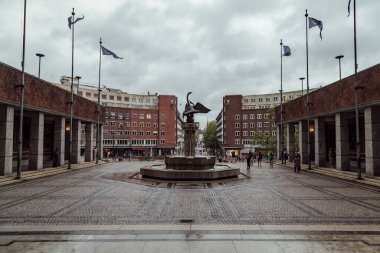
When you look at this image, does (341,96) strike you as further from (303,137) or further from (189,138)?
(189,138)

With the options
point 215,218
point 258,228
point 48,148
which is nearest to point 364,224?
point 258,228

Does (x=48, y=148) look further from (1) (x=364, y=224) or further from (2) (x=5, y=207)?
(1) (x=364, y=224)

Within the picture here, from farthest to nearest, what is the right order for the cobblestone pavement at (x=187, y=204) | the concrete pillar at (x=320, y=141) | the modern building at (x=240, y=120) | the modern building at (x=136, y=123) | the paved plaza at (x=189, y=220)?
the modern building at (x=240, y=120) → the modern building at (x=136, y=123) → the concrete pillar at (x=320, y=141) → the cobblestone pavement at (x=187, y=204) → the paved plaza at (x=189, y=220)

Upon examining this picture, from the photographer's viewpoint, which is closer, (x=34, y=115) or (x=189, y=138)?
(x=189, y=138)

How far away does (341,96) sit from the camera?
24.4m

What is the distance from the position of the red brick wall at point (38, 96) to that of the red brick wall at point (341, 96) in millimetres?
27624

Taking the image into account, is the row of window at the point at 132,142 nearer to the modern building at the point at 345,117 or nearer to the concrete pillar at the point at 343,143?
the modern building at the point at 345,117

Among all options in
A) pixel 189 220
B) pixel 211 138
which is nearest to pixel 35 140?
pixel 189 220

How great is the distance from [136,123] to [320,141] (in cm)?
6461

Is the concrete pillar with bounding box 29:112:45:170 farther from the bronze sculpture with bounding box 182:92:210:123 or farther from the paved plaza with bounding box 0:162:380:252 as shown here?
the bronze sculpture with bounding box 182:92:210:123

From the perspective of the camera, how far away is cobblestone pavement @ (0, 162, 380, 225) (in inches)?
367

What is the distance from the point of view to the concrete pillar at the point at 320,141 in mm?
29219

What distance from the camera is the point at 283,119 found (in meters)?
40.8

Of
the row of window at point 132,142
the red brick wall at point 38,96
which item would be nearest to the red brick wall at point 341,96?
the red brick wall at point 38,96
